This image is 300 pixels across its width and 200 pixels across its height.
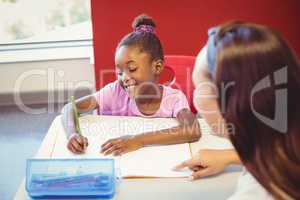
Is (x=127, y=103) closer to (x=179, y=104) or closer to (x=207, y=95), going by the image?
(x=179, y=104)

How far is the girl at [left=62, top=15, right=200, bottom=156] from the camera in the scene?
108cm

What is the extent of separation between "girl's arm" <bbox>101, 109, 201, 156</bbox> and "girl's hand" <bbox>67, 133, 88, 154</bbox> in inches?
1.8

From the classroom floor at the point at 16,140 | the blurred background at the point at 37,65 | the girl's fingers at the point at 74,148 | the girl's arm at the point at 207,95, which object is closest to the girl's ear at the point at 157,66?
the girl's fingers at the point at 74,148

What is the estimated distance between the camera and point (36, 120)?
8.32ft

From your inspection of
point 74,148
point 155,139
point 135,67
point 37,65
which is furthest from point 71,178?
point 37,65

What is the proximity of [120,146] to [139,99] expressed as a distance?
279mm

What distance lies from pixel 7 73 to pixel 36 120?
37cm

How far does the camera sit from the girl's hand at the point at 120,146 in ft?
3.44

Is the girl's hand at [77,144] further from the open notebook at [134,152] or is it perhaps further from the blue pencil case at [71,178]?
the blue pencil case at [71,178]

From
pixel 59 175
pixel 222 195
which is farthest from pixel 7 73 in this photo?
pixel 222 195

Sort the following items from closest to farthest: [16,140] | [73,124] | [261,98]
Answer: [261,98] < [73,124] < [16,140]

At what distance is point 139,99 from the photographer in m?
1.31

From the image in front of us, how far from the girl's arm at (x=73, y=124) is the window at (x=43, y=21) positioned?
4.70 ft

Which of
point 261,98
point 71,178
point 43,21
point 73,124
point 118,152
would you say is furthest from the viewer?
point 43,21
